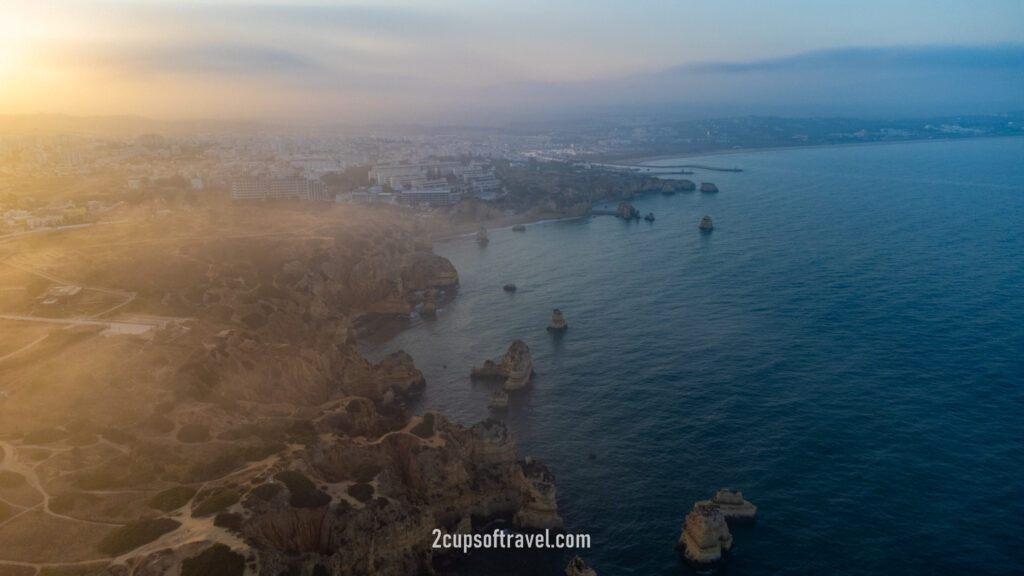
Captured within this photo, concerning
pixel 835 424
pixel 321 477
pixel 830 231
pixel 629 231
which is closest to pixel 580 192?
pixel 629 231

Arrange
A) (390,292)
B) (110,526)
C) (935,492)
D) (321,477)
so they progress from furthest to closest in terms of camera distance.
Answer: (390,292), (935,492), (321,477), (110,526)

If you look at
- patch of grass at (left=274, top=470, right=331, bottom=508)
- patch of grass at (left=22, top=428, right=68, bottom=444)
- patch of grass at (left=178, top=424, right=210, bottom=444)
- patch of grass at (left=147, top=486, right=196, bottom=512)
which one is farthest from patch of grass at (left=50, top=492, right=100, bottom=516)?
patch of grass at (left=274, top=470, right=331, bottom=508)

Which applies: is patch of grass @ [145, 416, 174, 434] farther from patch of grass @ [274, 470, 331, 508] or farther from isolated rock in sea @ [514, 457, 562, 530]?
isolated rock in sea @ [514, 457, 562, 530]

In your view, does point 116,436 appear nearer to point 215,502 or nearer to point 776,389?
point 215,502

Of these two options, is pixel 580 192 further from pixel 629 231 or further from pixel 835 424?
pixel 835 424

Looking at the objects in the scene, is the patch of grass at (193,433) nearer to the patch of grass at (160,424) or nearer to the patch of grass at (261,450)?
the patch of grass at (160,424)

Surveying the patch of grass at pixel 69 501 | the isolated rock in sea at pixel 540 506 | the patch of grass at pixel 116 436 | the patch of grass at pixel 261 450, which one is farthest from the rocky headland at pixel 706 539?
the patch of grass at pixel 116 436

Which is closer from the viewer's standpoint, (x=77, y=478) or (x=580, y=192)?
(x=77, y=478)
